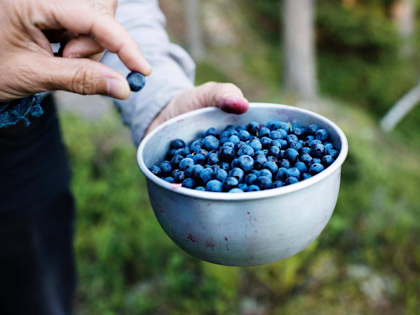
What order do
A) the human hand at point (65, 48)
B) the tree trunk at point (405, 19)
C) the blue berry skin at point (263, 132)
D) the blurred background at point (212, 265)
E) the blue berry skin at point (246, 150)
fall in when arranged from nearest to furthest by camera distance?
the human hand at point (65, 48) → the blue berry skin at point (246, 150) → the blue berry skin at point (263, 132) → the blurred background at point (212, 265) → the tree trunk at point (405, 19)

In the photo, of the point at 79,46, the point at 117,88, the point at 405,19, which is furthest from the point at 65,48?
the point at 405,19

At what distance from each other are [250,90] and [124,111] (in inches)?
300

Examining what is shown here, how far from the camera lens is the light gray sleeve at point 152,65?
1.40 meters

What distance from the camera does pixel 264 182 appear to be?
90 centimetres

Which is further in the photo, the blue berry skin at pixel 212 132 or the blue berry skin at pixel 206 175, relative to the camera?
the blue berry skin at pixel 212 132

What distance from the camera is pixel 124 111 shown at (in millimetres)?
1458

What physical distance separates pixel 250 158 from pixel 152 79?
0.60 m

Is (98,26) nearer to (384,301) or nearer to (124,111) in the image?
(124,111)

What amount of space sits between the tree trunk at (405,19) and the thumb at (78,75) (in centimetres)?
1119

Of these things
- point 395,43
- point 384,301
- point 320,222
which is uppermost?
point 320,222

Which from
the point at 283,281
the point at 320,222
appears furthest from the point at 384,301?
the point at 320,222

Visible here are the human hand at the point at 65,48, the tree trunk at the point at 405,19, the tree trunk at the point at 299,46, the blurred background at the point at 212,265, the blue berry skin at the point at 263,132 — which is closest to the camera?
the human hand at the point at 65,48

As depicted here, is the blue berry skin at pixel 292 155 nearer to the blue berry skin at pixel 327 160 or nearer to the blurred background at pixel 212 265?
the blue berry skin at pixel 327 160

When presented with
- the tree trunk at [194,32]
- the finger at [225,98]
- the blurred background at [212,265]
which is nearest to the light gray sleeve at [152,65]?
the finger at [225,98]
